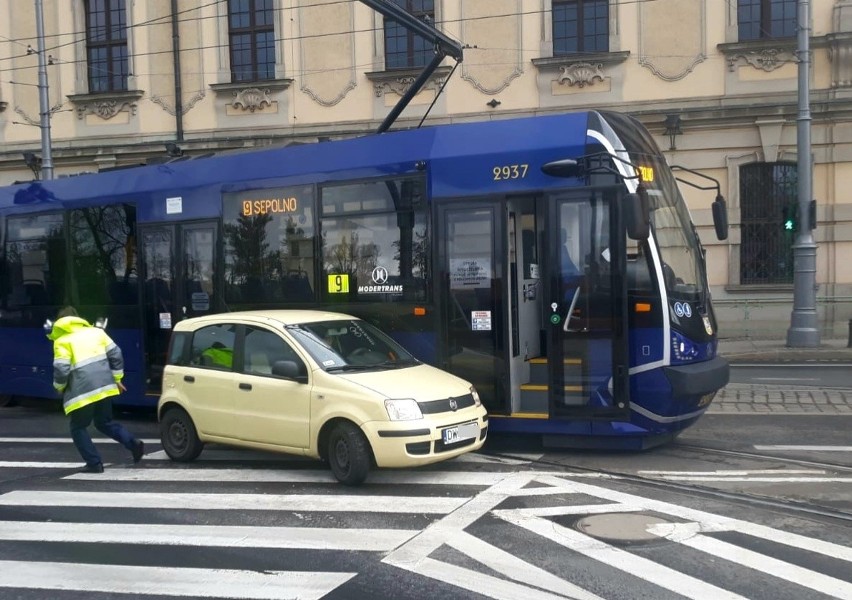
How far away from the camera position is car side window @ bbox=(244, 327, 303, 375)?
28.9 ft

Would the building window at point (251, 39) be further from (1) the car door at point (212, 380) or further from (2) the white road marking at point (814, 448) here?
(2) the white road marking at point (814, 448)

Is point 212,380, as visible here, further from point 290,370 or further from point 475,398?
point 475,398

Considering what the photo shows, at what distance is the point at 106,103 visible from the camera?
2711 cm

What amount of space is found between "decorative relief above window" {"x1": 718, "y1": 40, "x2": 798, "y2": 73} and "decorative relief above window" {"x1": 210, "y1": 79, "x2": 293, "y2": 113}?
1139 cm

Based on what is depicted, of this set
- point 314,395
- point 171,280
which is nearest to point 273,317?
point 314,395

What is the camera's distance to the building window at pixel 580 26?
2358 cm

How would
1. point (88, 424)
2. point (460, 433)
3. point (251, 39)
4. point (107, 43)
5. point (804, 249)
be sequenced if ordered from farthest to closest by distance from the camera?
point (107, 43) → point (251, 39) → point (804, 249) → point (88, 424) → point (460, 433)

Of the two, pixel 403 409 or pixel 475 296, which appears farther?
pixel 475 296

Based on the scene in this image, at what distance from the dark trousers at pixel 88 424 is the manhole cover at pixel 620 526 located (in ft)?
15.9

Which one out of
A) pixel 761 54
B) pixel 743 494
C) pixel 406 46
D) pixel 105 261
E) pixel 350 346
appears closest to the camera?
pixel 743 494

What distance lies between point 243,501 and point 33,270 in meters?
7.49

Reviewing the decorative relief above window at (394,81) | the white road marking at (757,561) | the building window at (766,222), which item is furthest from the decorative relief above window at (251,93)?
the white road marking at (757,561)

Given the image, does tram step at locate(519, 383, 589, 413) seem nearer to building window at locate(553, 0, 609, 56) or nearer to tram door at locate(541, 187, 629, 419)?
tram door at locate(541, 187, 629, 419)

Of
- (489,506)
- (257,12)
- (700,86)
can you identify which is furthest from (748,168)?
Result: (489,506)
